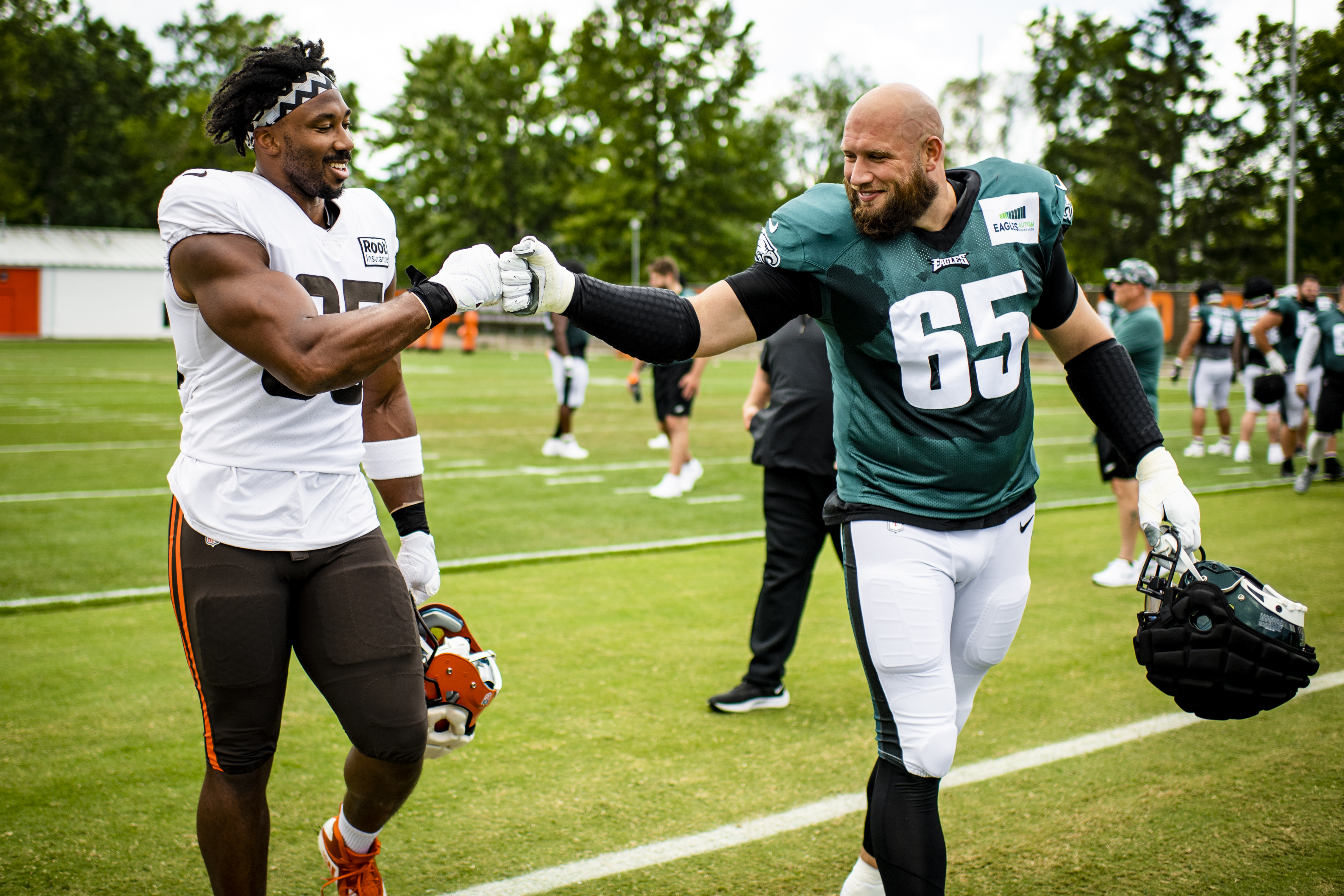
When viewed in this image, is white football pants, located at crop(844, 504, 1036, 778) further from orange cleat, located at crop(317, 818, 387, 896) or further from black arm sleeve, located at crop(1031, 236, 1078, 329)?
orange cleat, located at crop(317, 818, 387, 896)

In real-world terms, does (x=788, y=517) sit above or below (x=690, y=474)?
above

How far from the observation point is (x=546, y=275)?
2.59m

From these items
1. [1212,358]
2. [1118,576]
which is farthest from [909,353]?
[1212,358]

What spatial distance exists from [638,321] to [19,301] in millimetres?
53516

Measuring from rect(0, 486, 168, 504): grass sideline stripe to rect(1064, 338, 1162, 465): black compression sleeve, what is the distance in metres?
8.79

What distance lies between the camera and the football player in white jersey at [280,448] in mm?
2445

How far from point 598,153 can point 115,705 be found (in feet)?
157

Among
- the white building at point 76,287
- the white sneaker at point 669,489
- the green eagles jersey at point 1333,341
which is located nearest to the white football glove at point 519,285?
the white sneaker at point 669,489

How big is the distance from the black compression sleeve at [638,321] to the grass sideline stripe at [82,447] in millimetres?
11607

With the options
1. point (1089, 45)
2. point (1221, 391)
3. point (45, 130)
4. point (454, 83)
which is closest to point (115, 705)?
point (1221, 391)

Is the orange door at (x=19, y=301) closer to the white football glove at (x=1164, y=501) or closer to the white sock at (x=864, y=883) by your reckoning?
the white sock at (x=864, y=883)

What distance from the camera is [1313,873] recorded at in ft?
10.6

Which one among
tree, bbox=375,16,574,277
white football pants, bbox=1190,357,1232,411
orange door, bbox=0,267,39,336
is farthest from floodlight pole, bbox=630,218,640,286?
white football pants, bbox=1190,357,1232,411

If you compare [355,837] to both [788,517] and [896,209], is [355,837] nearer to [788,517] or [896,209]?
[896,209]
